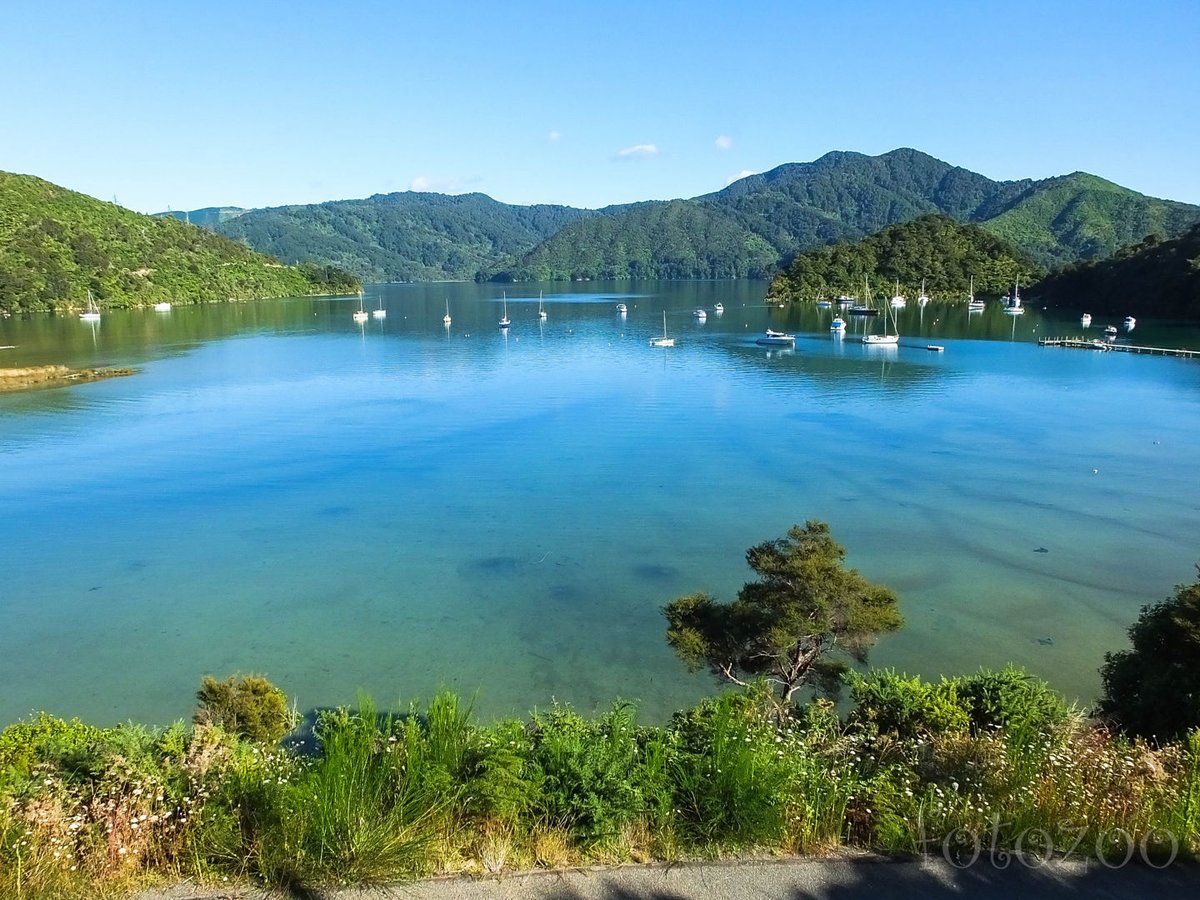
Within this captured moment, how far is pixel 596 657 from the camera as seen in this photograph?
1320 centimetres

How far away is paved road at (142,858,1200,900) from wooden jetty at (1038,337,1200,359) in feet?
204

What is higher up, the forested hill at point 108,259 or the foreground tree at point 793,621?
the forested hill at point 108,259

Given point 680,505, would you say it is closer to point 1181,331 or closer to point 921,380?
point 921,380

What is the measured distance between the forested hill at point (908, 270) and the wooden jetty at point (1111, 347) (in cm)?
5283

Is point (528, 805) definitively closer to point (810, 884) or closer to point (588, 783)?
point (588, 783)

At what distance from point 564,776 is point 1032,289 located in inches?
4959

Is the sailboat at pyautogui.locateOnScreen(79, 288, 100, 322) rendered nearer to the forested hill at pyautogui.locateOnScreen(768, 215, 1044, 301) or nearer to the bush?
the forested hill at pyautogui.locateOnScreen(768, 215, 1044, 301)

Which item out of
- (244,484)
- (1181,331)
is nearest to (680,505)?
(244,484)

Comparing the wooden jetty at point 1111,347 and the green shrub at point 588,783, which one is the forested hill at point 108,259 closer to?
the wooden jetty at point 1111,347

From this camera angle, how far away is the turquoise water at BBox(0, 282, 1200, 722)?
43.2 feet
